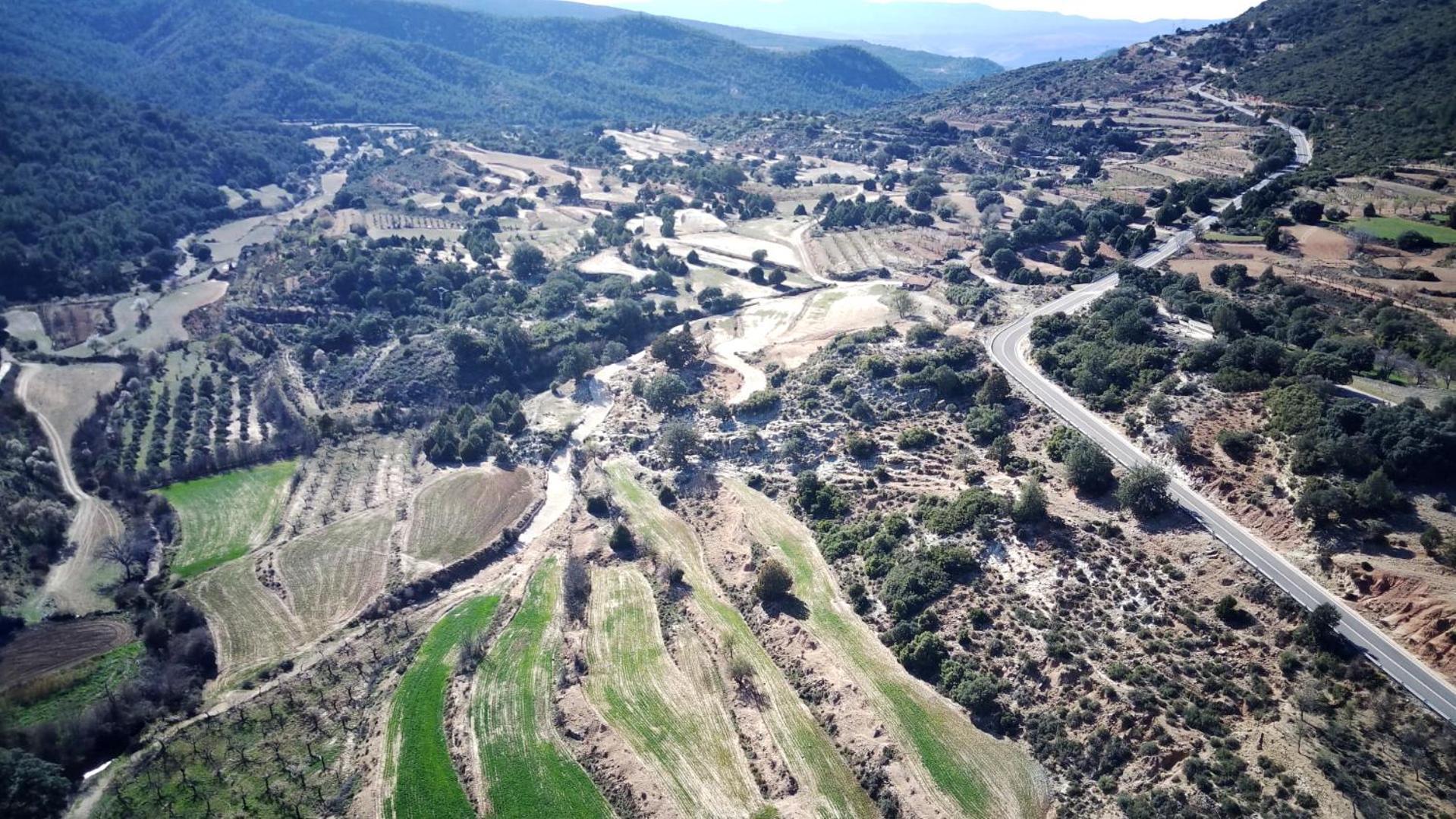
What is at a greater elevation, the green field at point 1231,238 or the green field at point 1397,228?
the green field at point 1397,228

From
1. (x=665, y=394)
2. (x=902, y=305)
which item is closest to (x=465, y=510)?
(x=665, y=394)

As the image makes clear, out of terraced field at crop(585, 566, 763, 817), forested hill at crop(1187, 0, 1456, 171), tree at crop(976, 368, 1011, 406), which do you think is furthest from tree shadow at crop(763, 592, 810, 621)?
forested hill at crop(1187, 0, 1456, 171)

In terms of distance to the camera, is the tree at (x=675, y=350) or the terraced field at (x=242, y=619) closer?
the terraced field at (x=242, y=619)

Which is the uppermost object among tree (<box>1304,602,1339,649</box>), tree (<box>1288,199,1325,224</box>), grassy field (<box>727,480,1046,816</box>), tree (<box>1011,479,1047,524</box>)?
tree (<box>1288,199,1325,224</box>)

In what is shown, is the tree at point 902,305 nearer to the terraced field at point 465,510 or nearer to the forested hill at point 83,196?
the terraced field at point 465,510

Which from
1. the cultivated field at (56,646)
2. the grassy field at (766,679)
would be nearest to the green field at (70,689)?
the cultivated field at (56,646)

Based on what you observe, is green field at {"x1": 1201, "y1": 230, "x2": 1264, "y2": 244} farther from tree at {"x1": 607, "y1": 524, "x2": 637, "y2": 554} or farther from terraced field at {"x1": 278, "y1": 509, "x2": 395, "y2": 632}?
terraced field at {"x1": 278, "y1": 509, "x2": 395, "y2": 632}

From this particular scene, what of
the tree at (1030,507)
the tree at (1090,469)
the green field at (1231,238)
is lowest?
the tree at (1030,507)
